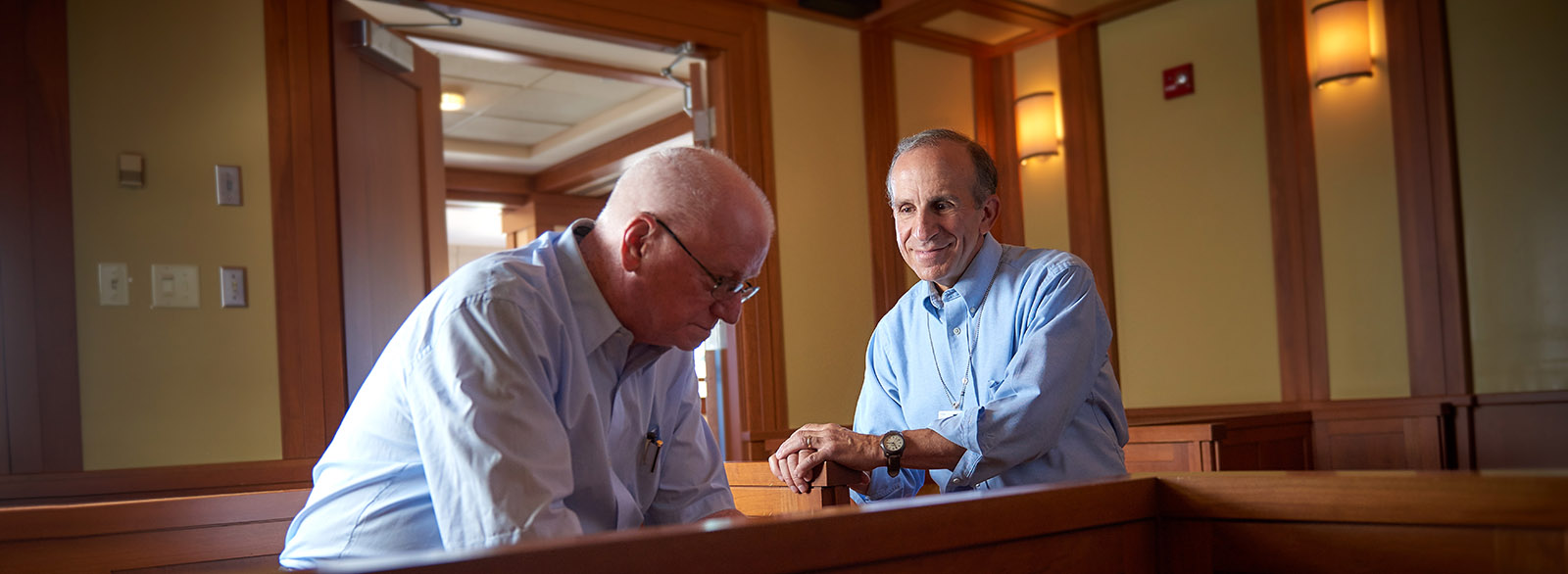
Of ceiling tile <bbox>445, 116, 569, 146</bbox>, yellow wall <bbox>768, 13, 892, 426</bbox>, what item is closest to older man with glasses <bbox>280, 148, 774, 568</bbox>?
yellow wall <bbox>768, 13, 892, 426</bbox>

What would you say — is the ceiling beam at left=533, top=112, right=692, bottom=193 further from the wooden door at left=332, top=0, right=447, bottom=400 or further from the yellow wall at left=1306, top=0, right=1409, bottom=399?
the yellow wall at left=1306, top=0, right=1409, bottom=399

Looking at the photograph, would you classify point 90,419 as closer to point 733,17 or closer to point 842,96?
point 733,17

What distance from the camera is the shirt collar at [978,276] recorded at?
1.90 m

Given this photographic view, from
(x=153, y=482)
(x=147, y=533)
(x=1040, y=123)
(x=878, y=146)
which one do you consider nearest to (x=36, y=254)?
(x=153, y=482)

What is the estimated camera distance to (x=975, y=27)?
16.9 ft

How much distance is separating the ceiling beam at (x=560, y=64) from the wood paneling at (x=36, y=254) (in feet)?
4.76

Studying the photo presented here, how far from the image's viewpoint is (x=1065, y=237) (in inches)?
205

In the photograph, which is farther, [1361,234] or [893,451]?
[1361,234]

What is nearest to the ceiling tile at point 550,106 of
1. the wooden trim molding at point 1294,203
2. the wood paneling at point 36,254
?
the wood paneling at point 36,254

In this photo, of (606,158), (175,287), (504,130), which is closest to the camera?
(175,287)

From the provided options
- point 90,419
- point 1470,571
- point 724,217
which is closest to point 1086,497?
point 1470,571

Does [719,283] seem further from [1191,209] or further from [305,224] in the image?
[1191,209]

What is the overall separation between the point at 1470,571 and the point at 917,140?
1140 millimetres

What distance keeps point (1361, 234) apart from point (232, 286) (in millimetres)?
3892
